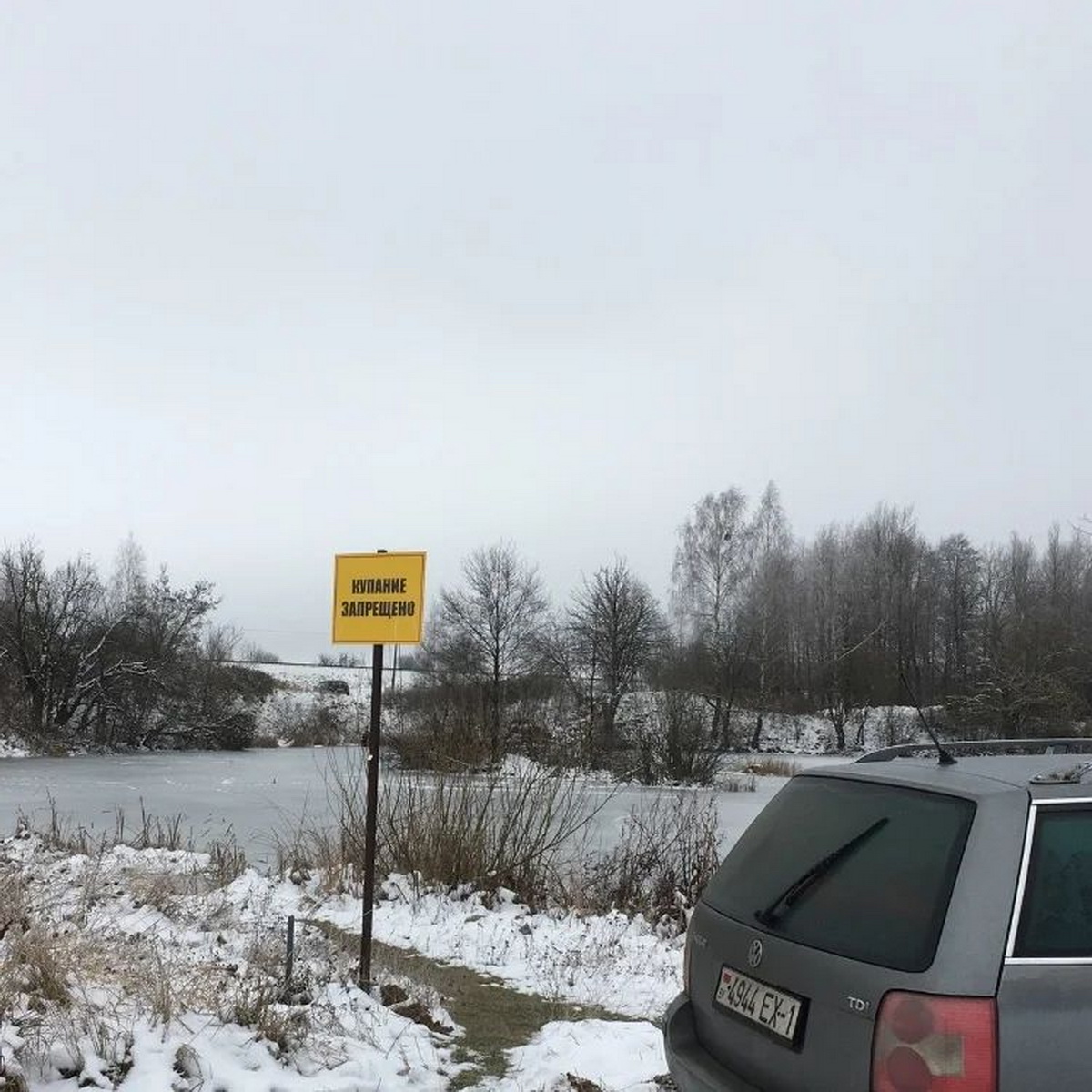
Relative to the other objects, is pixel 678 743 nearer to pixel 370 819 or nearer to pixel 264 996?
pixel 370 819

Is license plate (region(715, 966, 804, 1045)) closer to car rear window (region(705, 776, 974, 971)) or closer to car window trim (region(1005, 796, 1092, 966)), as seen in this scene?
car rear window (region(705, 776, 974, 971))

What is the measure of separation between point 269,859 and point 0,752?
30053 mm

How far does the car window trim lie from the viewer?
231cm

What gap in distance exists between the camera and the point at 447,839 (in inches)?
371

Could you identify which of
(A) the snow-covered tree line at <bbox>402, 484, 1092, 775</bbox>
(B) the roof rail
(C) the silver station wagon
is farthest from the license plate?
(A) the snow-covered tree line at <bbox>402, 484, 1092, 775</bbox>

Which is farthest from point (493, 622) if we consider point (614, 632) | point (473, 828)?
point (473, 828)

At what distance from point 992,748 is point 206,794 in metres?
22.0

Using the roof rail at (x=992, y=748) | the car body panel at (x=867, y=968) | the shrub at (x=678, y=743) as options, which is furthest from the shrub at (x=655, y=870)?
the shrub at (x=678, y=743)

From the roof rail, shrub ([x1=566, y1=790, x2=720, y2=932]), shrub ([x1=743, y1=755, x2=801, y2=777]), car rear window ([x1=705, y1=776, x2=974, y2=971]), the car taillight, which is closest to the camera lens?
the car taillight

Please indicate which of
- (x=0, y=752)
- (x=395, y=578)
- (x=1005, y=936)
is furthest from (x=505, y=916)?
(x=0, y=752)

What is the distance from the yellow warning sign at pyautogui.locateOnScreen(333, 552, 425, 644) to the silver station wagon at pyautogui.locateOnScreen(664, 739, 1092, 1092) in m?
2.77

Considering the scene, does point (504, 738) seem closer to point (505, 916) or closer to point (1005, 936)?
point (505, 916)

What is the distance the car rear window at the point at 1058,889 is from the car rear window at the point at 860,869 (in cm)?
18

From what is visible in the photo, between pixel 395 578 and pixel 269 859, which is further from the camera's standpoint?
pixel 269 859
